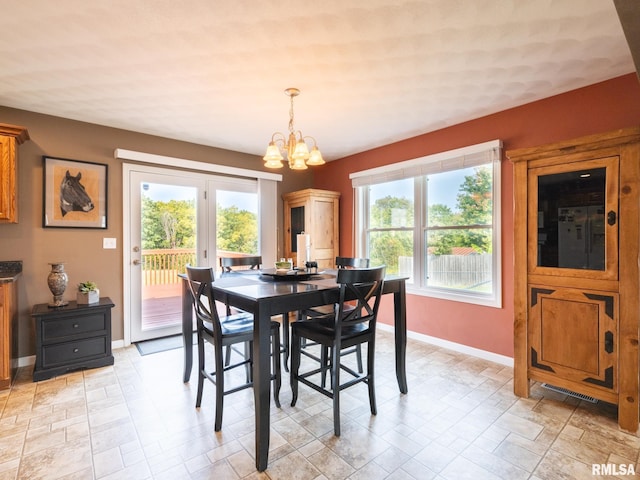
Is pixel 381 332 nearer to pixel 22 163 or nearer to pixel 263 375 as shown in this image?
pixel 263 375

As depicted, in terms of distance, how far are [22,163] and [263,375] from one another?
10.4 ft

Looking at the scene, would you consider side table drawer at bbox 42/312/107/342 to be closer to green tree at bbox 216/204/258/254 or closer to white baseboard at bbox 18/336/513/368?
white baseboard at bbox 18/336/513/368

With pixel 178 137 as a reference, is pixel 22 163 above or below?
below

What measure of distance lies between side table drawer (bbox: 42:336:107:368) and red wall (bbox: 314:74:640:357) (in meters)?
3.15

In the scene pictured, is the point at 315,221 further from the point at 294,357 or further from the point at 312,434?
the point at 312,434

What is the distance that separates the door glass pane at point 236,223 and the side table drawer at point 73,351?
5.15 ft

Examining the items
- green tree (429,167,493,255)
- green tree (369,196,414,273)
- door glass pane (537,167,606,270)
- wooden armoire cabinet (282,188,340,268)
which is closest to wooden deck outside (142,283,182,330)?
wooden armoire cabinet (282,188,340,268)

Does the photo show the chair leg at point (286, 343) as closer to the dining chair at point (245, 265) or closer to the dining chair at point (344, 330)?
the dining chair at point (245, 265)

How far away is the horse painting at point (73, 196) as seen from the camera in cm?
320

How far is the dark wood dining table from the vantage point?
5.55 feet

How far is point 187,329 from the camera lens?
2.57m

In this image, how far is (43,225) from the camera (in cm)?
311

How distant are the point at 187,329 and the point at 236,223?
6.72 ft

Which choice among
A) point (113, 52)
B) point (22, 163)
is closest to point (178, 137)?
point (22, 163)
